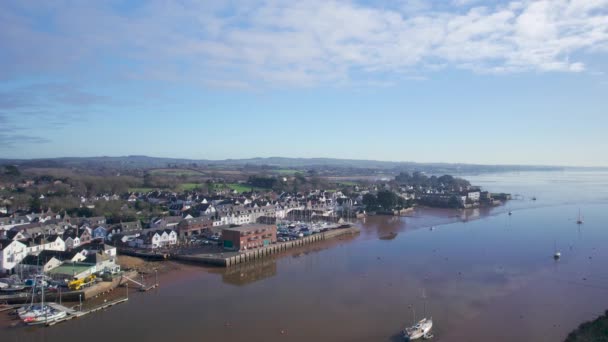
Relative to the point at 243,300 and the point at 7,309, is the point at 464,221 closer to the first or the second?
the point at 243,300

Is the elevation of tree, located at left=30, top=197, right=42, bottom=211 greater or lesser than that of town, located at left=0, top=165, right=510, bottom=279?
greater

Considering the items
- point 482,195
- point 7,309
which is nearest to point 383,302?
point 7,309

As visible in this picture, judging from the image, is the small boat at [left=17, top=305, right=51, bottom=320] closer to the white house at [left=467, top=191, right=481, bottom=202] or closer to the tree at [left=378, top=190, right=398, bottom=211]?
the tree at [left=378, top=190, right=398, bottom=211]

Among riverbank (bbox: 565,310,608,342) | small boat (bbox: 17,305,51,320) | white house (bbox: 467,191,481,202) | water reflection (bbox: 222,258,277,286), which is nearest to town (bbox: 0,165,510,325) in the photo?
white house (bbox: 467,191,481,202)

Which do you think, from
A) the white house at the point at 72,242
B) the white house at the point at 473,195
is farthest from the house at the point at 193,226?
the white house at the point at 473,195

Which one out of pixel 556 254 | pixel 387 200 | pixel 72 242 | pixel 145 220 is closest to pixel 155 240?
pixel 72 242

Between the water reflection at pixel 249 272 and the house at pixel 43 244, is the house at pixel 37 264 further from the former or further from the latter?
the water reflection at pixel 249 272

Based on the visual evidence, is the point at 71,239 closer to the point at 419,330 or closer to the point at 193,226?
the point at 193,226
